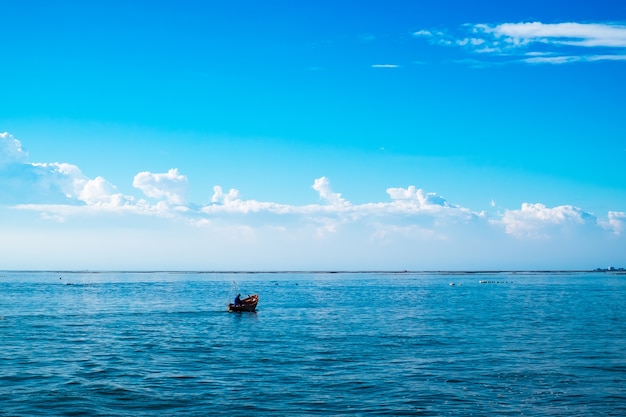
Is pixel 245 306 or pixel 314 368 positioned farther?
Result: pixel 245 306

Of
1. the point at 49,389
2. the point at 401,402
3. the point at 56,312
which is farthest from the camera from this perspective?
the point at 56,312

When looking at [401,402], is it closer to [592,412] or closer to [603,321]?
[592,412]

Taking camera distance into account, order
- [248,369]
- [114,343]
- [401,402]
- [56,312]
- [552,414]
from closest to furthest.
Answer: [552,414] → [401,402] → [248,369] → [114,343] → [56,312]

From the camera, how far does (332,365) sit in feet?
112

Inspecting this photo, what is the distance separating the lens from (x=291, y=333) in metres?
50.8

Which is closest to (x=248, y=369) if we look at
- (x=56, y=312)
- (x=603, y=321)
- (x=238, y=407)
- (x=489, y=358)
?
(x=238, y=407)

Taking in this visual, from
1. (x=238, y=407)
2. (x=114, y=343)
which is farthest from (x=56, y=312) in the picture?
(x=238, y=407)

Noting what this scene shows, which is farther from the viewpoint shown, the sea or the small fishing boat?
the small fishing boat

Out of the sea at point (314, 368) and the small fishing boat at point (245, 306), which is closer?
the sea at point (314, 368)

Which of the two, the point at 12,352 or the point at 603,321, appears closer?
the point at 12,352

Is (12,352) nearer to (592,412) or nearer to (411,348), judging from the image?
(411,348)

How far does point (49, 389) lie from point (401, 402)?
1707 cm

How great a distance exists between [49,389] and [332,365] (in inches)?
605

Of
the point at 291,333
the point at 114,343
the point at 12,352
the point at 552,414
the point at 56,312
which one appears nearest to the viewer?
the point at 552,414
